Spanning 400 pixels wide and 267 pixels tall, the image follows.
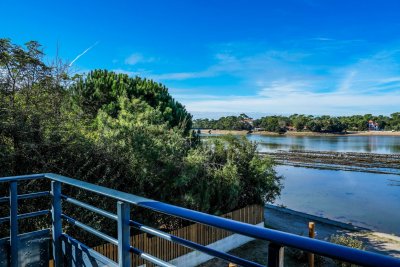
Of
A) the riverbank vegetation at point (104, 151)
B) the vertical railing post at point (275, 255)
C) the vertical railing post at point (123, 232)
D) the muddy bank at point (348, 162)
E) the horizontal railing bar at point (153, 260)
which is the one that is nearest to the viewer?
the vertical railing post at point (275, 255)

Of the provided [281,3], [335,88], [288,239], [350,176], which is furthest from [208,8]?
[335,88]

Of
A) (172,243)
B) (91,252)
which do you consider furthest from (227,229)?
(172,243)

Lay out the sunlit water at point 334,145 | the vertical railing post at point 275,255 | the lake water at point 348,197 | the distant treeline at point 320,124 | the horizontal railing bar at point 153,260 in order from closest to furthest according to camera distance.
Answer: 1. the vertical railing post at point 275,255
2. the horizontal railing bar at point 153,260
3. the lake water at point 348,197
4. the sunlit water at point 334,145
5. the distant treeline at point 320,124

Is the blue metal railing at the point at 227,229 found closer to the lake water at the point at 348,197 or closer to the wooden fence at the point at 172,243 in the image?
the wooden fence at the point at 172,243

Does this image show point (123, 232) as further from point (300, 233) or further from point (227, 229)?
point (300, 233)

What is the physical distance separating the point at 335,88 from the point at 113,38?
40629 millimetres

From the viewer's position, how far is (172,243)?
7.83m

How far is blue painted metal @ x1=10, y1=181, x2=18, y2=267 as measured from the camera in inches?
88.2

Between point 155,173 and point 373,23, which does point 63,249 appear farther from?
point 373,23

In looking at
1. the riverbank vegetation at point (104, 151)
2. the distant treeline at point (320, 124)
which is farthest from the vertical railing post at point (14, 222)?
the distant treeline at point (320, 124)

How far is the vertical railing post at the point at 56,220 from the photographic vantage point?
2232 millimetres

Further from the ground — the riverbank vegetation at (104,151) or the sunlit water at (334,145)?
the riverbank vegetation at (104,151)

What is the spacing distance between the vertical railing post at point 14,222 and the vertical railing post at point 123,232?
1.15m

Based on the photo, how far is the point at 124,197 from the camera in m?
1.50
